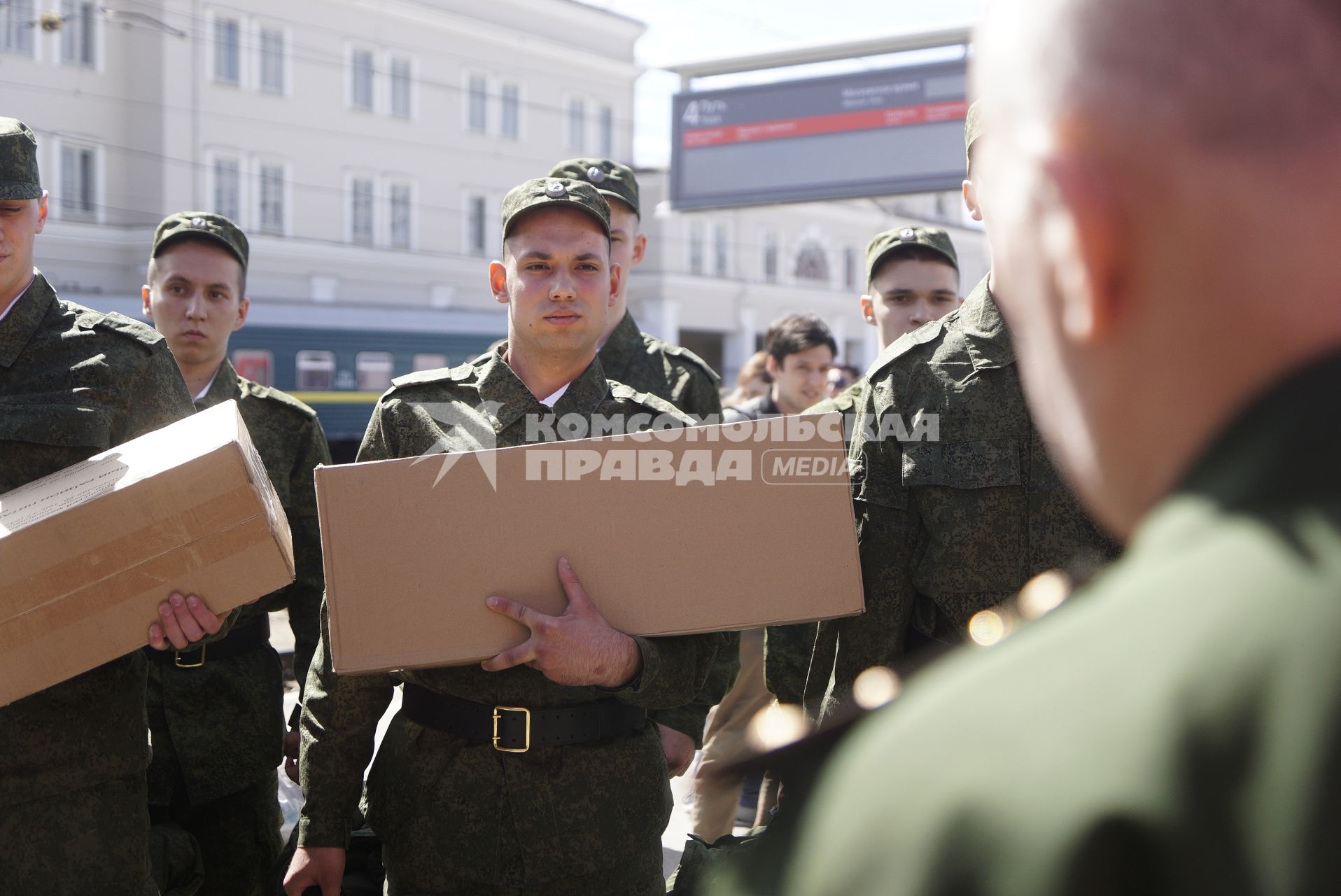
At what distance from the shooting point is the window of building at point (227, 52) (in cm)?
2747

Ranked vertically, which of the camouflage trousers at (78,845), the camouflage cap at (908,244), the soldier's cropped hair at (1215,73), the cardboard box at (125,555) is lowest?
the camouflage trousers at (78,845)

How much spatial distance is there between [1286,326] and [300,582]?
3.55 metres

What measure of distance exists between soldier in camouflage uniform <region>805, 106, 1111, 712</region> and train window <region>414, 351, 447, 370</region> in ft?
61.9

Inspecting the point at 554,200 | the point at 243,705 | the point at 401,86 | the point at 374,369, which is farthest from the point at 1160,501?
the point at 401,86

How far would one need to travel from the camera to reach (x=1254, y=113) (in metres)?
0.61

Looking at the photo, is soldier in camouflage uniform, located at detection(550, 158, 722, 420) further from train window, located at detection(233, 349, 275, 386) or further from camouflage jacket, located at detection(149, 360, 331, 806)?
train window, located at detection(233, 349, 275, 386)

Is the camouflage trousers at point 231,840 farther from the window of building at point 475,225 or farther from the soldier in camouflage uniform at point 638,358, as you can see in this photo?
the window of building at point 475,225

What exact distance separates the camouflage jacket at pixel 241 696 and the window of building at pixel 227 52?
88.0ft

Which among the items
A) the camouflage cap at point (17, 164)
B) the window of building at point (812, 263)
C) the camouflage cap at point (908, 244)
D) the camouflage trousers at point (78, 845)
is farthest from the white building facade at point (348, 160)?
the camouflage trousers at point (78, 845)

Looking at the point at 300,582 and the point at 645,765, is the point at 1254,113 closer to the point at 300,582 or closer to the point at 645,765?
the point at 645,765

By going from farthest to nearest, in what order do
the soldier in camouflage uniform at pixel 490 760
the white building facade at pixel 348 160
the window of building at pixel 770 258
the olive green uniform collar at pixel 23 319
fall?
1. the window of building at pixel 770 258
2. the white building facade at pixel 348 160
3. the olive green uniform collar at pixel 23 319
4. the soldier in camouflage uniform at pixel 490 760

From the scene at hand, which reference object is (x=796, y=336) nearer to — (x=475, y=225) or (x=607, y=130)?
(x=475, y=225)

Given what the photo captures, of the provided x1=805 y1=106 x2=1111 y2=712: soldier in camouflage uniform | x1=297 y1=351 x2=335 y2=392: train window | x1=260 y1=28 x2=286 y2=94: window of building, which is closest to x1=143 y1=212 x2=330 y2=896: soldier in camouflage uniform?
x1=805 y1=106 x2=1111 y2=712: soldier in camouflage uniform

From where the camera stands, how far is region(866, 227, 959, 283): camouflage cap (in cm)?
464
